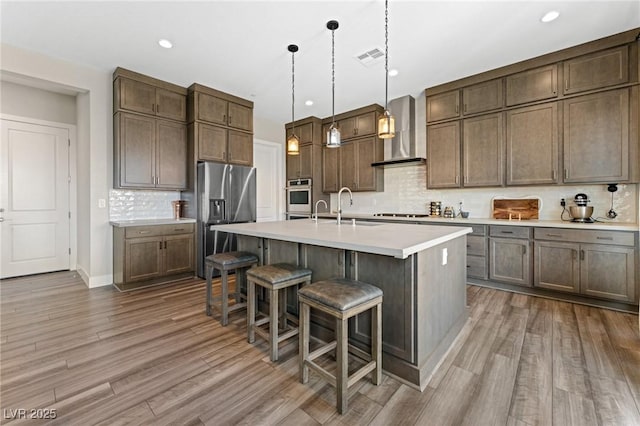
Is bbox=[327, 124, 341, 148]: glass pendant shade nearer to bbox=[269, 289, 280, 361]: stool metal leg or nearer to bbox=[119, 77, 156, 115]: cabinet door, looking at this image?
bbox=[269, 289, 280, 361]: stool metal leg

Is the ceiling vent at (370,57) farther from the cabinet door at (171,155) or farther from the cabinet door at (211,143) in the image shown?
the cabinet door at (171,155)

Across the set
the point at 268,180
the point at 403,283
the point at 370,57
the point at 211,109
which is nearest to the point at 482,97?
the point at 370,57

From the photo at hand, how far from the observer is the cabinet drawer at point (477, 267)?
11.8ft

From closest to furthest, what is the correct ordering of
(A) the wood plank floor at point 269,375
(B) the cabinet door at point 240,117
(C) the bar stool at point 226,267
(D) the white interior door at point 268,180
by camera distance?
1. (A) the wood plank floor at point 269,375
2. (C) the bar stool at point 226,267
3. (B) the cabinet door at point 240,117
4. (D) the white interior door at point 268,180

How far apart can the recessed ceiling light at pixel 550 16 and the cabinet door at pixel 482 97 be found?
1064mm

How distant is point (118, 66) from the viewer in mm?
3586

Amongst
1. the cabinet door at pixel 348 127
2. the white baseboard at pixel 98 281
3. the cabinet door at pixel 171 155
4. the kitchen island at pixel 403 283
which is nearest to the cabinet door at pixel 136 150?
the cabinet door at pixel 171 155

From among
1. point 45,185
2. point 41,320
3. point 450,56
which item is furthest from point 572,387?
point 45,185

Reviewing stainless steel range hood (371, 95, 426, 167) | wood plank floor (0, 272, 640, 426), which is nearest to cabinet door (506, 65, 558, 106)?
stainless steel range hood (371, 95, 426, 167)

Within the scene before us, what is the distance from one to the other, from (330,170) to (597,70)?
12.9 ft

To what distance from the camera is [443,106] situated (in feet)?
13.8

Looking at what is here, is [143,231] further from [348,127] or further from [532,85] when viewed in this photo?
[532,85]

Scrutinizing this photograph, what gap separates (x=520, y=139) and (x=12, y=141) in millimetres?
6951

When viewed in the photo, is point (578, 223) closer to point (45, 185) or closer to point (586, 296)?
point (586, 296)
